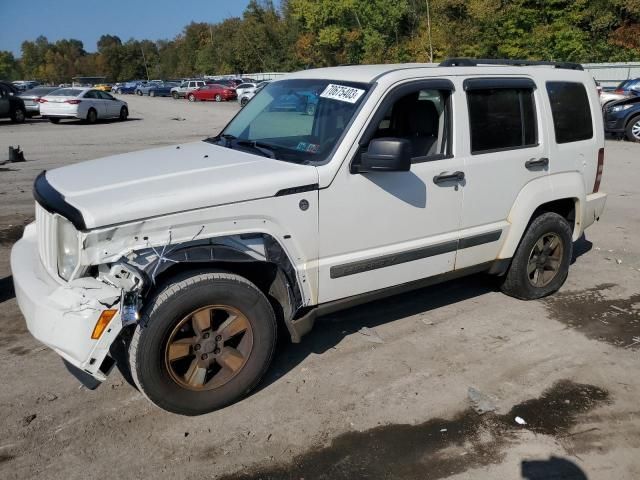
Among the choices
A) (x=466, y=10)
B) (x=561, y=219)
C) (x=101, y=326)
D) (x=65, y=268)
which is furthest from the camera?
(x=466, y=10)

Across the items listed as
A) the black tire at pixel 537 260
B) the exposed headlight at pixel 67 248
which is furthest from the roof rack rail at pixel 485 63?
the exposed headlight at pixel 67 248

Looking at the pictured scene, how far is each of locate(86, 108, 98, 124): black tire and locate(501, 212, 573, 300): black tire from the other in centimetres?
2302

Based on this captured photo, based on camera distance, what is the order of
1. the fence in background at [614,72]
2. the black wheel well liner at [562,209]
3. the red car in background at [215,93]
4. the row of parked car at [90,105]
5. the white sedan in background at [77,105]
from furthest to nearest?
the red car in background at [215,93]
the fence in background at [614,72]
the white sedan in background at [77,105]
the row of parked car at [90,105]
the black wheel well liner at [562,209]

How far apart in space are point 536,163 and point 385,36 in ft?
196

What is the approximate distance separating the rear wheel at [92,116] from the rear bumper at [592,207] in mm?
23107

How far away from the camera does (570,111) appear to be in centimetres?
498

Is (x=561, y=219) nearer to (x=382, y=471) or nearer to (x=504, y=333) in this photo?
(x=504, y=333)

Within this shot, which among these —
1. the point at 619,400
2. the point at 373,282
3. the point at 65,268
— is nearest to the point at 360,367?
the point at 373,282

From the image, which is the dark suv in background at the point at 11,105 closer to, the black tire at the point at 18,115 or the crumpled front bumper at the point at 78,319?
the black tire at the point at 18,115

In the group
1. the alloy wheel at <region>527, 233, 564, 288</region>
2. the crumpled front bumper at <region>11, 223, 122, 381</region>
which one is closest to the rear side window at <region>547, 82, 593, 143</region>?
the alloy wheel at <region>527, 233, 564, 288</region>

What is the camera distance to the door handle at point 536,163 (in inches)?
181

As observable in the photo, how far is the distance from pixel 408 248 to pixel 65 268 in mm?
2214

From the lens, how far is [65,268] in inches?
126

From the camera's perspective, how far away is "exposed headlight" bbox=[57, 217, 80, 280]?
3.12 metres
